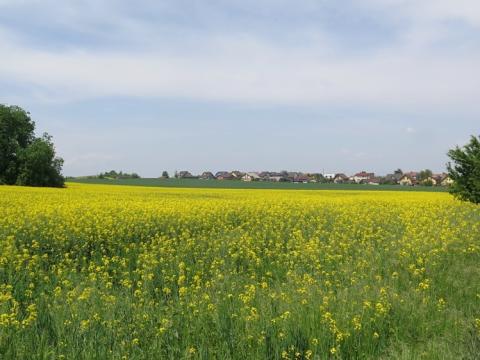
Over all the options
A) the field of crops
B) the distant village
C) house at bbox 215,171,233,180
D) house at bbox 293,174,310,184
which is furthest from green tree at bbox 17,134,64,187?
house at bbox 215,171,233,180

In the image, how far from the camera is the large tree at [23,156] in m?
50.8

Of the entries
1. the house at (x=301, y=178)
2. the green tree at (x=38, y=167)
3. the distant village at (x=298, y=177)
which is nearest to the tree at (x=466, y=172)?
the green tree at (x=38, y=167)

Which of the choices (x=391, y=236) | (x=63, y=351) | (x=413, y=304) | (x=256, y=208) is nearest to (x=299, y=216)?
(x=256, y=208)

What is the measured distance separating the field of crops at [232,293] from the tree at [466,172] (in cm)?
962

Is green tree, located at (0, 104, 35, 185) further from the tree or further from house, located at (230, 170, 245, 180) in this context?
house, located at (230, 170, 245, 180)

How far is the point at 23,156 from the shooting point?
5134 cm

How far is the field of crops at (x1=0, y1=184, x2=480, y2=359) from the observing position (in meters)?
5.20

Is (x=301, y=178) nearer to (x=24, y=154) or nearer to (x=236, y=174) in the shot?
(x=236, y=174)

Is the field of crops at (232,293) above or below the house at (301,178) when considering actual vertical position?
below

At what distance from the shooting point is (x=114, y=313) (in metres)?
5.94

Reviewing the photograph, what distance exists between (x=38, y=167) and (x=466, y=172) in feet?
141

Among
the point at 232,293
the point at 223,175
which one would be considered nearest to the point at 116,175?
the point at 223,175

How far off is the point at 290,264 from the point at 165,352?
15.9ft

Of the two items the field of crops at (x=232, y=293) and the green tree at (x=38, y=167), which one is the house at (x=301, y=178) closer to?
the green tree at (x=38, y=167)
